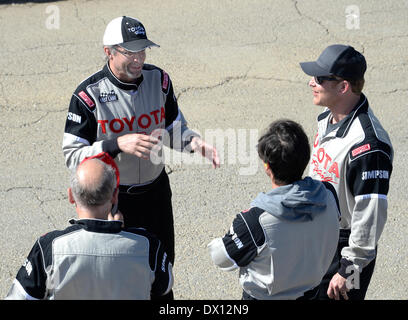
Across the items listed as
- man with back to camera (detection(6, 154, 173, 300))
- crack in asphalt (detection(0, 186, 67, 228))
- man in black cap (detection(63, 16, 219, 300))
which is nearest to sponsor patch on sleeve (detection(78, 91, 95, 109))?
man in black cap (detection(63, 16, 219, 300))

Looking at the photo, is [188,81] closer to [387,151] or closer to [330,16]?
[330,16]

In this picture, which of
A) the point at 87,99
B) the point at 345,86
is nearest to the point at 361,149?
the point at 345,86

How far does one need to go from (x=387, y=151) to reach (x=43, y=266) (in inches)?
84.5

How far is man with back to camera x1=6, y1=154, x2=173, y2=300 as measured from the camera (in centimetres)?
313

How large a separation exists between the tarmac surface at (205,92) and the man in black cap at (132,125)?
3.39 feet

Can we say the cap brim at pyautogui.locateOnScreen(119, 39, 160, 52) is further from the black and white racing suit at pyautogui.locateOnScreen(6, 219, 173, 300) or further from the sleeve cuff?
the sleeve cuff

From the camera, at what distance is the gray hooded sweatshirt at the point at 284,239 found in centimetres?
333

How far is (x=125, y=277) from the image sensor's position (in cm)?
319

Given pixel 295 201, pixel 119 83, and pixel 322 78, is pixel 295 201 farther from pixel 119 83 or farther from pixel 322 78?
pixel 119 83

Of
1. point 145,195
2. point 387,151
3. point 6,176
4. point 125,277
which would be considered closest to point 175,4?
point 6,176

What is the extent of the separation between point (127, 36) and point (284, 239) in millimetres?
1953

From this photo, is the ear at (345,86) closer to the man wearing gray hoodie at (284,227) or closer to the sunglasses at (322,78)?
the sunglasses at (322,78)

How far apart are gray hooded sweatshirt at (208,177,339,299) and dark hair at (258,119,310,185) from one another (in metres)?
0.07

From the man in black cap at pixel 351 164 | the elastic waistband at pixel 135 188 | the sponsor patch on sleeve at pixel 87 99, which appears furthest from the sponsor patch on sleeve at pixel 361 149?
the sponsor patch on sleeve at pixel 87 99
